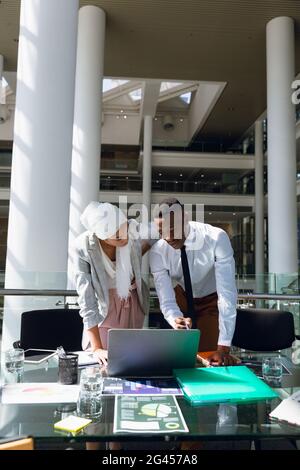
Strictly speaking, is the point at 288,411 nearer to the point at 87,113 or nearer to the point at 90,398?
the point at 90,398

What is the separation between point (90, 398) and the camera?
4.19ft

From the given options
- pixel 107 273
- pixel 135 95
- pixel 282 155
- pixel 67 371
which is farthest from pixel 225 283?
pixel 135 95

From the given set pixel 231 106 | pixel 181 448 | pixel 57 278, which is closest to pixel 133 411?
pixel 181 448

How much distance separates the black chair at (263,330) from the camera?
3229mm

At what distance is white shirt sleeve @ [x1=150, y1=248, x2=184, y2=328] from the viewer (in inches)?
81.9

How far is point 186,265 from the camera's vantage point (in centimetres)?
222

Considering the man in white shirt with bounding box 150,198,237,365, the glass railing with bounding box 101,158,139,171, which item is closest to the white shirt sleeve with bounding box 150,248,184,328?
the man in white shirt with bounding box 150,198,237,365

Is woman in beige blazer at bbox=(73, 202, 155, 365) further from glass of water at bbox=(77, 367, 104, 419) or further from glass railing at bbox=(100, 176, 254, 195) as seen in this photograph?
glass railing at bbox=(100, 176, 254, 195)

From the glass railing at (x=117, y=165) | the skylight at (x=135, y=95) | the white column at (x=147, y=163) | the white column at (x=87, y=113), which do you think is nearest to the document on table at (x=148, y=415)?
the white column at (x=87, y=113)

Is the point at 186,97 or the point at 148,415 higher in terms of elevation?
the point at 186,97

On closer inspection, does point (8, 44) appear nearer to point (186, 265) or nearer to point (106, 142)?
point (186, 265)

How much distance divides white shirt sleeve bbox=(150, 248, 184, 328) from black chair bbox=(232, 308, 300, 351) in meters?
1.28

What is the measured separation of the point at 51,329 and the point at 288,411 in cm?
196

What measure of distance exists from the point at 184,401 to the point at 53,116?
131 inches
